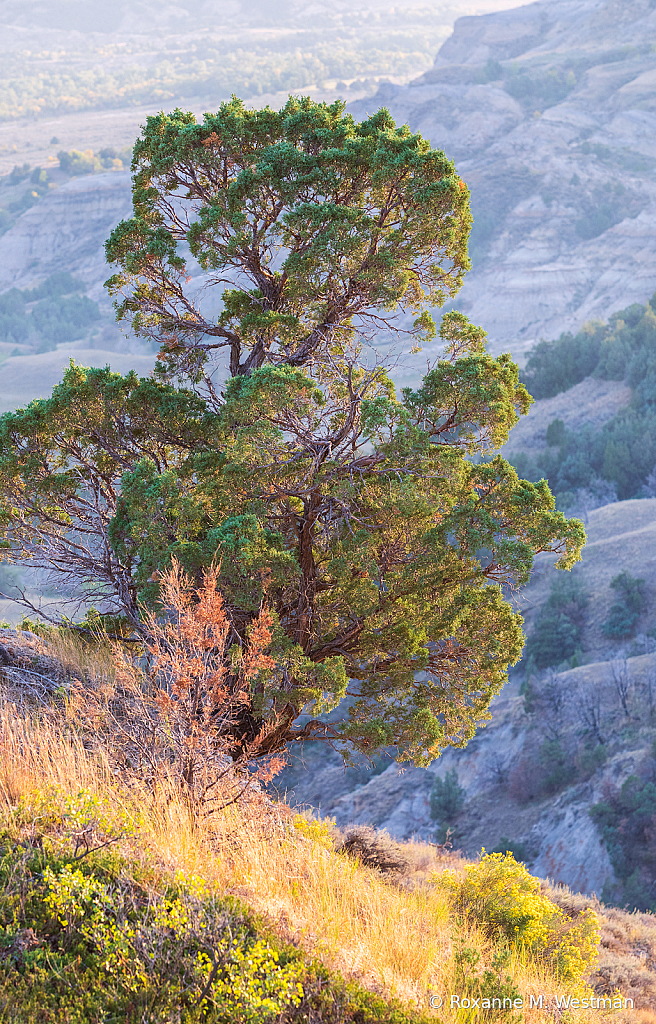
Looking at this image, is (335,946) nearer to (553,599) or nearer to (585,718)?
Result: (585,718)

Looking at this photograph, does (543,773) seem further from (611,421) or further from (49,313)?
(49,313)

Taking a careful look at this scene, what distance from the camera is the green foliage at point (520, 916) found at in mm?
7737

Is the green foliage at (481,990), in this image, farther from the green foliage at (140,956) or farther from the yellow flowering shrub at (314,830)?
the yellow flowering shrub at (314,830)

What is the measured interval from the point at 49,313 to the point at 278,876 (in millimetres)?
114175

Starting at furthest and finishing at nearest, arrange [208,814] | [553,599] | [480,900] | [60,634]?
[553,599] < [60,634] < [480,900] < [208,814]

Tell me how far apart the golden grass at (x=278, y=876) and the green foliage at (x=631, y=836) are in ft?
43.9

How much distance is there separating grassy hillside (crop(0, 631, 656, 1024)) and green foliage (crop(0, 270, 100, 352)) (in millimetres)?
103687

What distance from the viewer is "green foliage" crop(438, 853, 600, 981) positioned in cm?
774

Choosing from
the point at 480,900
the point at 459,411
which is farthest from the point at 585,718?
the point at 459,411

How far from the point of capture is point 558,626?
99.0ft

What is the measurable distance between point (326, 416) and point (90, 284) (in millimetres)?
120339

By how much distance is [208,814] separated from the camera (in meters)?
5.73

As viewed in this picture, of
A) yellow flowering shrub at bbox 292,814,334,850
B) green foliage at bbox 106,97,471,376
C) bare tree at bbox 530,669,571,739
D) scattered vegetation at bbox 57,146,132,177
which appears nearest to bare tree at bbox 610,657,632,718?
bare tree at bbox 530,669,571,739

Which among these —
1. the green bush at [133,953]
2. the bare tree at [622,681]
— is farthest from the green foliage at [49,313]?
the green bush at [133,953]
